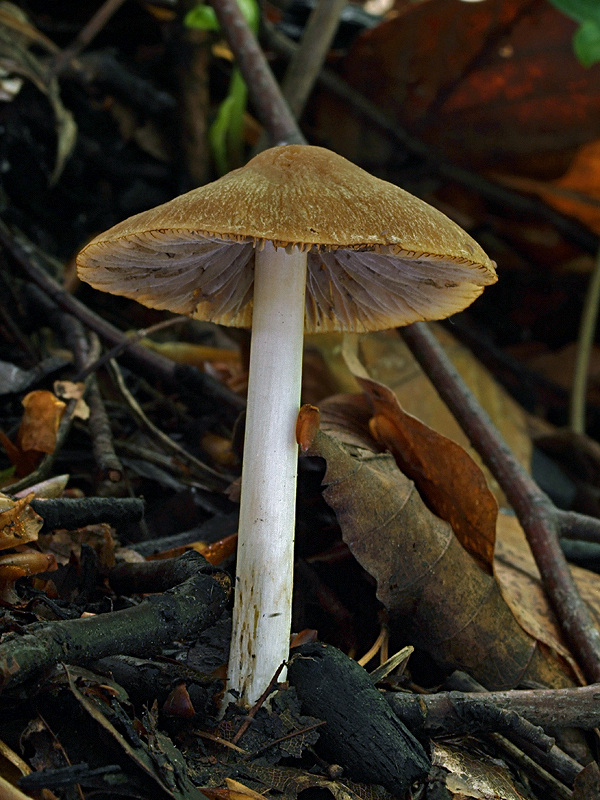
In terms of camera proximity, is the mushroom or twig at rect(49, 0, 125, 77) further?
twig at rect(49, 0, 125, 77)

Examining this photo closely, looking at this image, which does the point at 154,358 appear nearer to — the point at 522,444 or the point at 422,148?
the point at 522,444

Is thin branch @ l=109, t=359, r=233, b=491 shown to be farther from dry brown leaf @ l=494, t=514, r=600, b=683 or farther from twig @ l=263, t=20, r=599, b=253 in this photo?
twig @ l=263, t=20, r=599, b=253

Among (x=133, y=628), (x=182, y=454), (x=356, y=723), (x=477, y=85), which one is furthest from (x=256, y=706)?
(x=477, y=85)

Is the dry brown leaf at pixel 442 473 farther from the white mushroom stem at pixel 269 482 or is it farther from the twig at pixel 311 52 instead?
the twig at pixel 311 52

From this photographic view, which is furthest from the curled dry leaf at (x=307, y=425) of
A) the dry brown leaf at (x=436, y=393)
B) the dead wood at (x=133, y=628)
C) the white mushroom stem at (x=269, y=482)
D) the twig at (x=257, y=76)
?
the twig at (x=257, y=76)

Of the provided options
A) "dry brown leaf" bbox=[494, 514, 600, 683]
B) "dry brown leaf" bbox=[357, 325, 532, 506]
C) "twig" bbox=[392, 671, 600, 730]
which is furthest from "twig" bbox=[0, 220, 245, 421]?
"twig" bbox=[392, 671, 600, 730]

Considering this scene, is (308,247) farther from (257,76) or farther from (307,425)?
(257,76)
